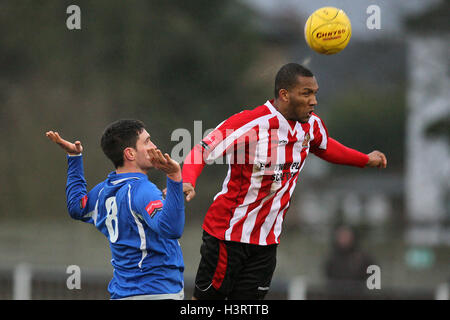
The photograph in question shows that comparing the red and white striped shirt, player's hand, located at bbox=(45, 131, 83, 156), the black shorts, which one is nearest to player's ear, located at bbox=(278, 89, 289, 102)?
the red and white striped shirt

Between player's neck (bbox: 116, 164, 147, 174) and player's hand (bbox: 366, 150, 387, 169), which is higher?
player's hand (bbox: 366, 150, 387, 169)

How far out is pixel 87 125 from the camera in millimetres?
20844

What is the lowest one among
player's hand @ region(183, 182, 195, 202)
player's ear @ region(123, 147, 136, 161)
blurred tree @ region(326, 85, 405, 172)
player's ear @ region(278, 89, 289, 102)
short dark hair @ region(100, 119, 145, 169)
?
player's hand @ region(183, 182, 195, 202)

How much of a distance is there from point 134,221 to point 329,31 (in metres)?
2.04

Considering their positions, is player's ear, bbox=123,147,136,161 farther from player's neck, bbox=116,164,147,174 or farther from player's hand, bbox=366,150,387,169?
player's hand, bbox=366,150,387,169

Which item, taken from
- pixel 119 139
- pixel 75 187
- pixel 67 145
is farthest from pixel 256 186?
pixel 67 145

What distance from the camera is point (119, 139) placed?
15.4 ft

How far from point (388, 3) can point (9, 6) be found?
1204 cm

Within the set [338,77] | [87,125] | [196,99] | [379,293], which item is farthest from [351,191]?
[379,293]

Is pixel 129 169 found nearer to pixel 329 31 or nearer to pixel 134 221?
pixel 134 221

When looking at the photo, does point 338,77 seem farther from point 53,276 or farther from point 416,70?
point 53,276

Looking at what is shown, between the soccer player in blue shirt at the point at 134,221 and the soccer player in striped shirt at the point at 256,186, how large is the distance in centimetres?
49

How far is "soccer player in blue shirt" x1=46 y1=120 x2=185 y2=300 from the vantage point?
4.44 metres

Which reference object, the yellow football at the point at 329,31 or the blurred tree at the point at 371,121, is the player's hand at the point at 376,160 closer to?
the yellow football at the point at 329,31
